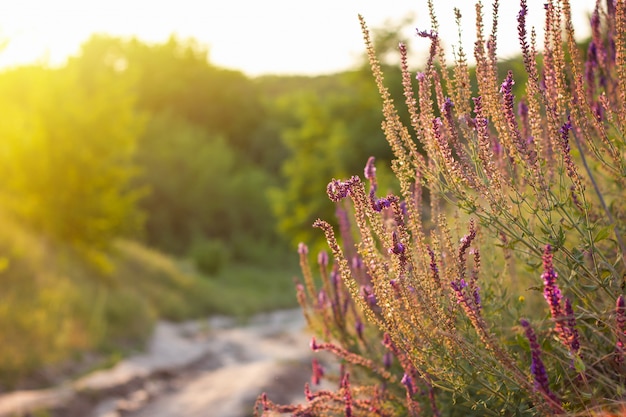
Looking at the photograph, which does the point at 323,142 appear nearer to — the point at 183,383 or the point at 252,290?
the point at 252,290

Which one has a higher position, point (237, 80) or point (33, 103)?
point (237, 80)

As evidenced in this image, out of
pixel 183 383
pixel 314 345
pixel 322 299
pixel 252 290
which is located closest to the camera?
pixel 314 345

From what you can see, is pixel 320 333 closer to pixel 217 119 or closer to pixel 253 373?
pixel 253 373

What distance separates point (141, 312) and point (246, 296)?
34.9 ft

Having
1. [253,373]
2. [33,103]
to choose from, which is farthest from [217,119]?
[253,373]

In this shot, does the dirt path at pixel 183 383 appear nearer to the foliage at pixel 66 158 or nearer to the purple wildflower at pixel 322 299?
the purple wildflower at pixel 322 299

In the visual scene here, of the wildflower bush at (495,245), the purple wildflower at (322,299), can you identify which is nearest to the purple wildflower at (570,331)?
the wildflower bush at (495,245)

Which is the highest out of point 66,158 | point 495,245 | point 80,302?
point 66,158

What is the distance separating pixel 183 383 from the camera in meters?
12.4

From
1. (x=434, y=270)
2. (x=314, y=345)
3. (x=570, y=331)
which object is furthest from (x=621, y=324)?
(x=314, y=345)

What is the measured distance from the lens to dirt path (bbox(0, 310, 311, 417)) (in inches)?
341

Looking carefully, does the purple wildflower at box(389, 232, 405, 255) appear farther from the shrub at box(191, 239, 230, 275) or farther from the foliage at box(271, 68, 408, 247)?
the shrub at box(191, 239, 230, 275)

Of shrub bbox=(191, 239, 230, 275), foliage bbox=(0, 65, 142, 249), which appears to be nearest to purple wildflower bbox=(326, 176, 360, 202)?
foliage bbox=(0, 65, 142, 249)

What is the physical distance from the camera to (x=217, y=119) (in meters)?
60.0
